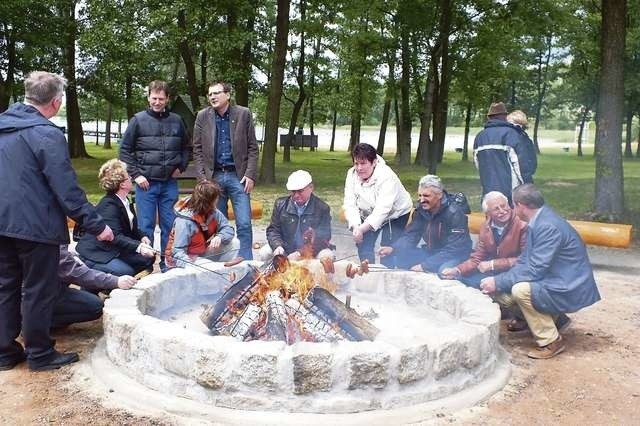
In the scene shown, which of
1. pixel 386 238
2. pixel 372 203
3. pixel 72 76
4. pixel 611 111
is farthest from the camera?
pixel 72 76

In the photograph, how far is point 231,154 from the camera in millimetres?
6441

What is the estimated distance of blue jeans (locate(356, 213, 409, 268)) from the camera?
600cm

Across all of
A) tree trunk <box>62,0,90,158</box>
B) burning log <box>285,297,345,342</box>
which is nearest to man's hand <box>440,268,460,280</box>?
burning log <box>285,297,345,342</box>

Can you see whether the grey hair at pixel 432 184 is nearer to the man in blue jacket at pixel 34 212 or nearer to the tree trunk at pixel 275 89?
the man in blue jacket at pixel 34 212

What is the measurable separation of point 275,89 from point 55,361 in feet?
36.3

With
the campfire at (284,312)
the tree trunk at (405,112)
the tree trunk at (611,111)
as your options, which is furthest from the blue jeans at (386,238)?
the tree trunk at (405,112)

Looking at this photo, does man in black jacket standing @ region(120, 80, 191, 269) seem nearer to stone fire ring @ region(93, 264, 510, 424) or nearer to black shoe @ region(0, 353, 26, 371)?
black shoe @ region(0, 353, 26, 371)

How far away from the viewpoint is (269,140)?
14805mm

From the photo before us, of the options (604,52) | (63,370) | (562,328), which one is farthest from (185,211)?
(604,52)

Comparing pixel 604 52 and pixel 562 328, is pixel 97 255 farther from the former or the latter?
pixel 604 52

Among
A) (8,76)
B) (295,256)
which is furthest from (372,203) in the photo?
(8,76)

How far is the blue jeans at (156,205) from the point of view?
6.45 m

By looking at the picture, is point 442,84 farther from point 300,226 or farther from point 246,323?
point 246,323

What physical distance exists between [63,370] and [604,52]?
9.12 metres
